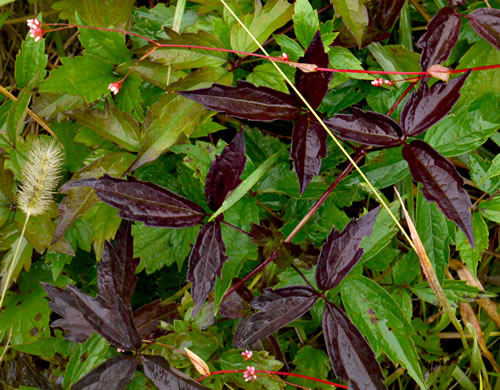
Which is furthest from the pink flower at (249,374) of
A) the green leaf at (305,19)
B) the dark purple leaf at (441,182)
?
the green leaf at (305,19)

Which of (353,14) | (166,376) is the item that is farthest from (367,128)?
(166,376)

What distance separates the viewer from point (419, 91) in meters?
1.10

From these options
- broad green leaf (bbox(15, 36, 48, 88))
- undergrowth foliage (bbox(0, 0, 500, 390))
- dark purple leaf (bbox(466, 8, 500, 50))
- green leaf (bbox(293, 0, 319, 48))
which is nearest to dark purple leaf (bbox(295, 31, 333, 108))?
undergrowth foliage (bbox(0, 0, 500, 390))

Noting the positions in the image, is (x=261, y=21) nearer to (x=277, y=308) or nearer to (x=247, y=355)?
(x=277, y=308)

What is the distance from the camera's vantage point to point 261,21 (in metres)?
1.35

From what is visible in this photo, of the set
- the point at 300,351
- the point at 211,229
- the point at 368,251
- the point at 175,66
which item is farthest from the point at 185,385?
the point at 175,66

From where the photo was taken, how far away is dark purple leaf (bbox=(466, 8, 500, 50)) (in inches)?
50.5

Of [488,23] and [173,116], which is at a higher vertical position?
[488,23]

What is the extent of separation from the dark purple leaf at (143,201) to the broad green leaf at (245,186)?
0.27ft

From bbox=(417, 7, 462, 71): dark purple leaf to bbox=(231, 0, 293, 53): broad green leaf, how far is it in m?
0.38

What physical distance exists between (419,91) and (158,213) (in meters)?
0.68

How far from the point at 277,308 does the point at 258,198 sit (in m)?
0.41

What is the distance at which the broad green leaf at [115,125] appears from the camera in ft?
4.44

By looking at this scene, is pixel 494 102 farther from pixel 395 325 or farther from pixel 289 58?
pixel 395 325
